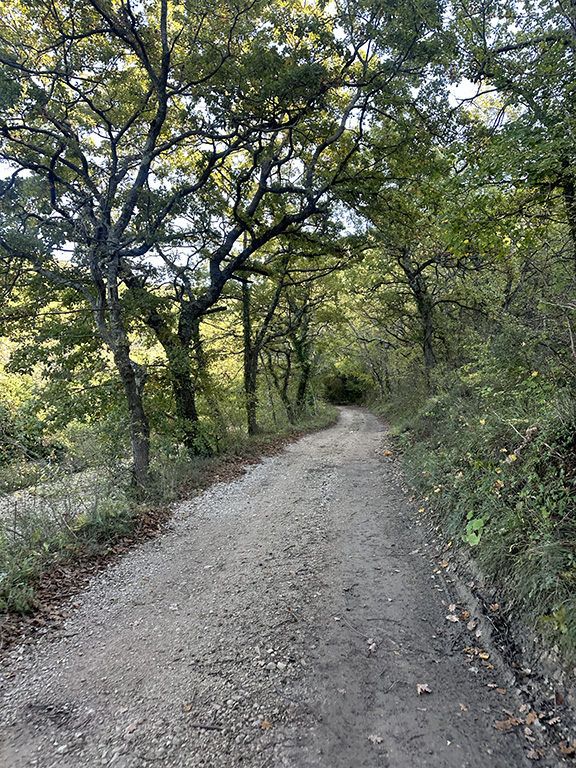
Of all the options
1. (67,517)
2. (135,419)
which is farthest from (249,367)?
(67,517)

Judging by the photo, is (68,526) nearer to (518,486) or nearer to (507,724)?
(507,724)

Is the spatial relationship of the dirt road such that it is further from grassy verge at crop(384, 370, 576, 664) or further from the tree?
the tree

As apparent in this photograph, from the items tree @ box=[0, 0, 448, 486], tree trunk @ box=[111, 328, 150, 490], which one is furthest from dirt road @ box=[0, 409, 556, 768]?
tree @ box=[0, 0, 448, 486]

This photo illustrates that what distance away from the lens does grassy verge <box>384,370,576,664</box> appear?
120 inches

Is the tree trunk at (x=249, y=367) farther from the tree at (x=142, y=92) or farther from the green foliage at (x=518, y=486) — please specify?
the green foliage at (x=518, y=486)

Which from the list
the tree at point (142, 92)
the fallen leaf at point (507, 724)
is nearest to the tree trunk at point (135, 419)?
the tree at point (142, 92)

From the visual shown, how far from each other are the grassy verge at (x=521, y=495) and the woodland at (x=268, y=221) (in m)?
0.03

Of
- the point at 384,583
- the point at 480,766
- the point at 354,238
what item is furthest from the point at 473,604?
the point at 354,238

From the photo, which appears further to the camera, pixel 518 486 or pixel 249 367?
pixel 249 367

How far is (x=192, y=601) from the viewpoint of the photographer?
4.36 m

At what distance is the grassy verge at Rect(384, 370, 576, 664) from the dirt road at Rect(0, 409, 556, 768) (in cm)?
58

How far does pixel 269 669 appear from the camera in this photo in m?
3.20

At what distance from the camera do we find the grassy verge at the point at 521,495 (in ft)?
9.97

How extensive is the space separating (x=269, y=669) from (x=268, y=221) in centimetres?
1141
